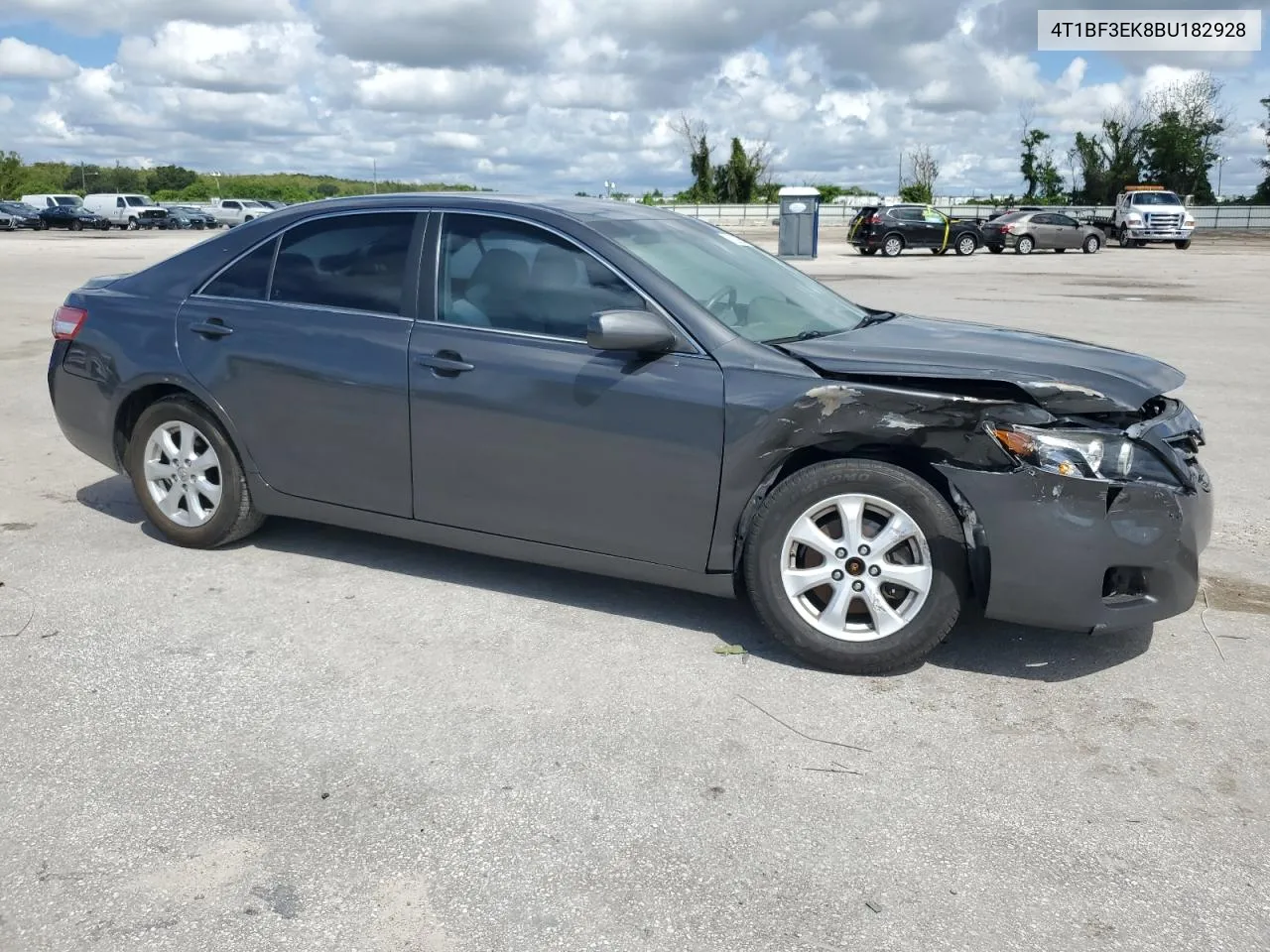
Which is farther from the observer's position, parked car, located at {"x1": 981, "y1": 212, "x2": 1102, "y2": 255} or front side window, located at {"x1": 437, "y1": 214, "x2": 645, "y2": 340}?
parked car, located at {"x1": 981, "y1": 212, "x2": 1102, "y2": 255}

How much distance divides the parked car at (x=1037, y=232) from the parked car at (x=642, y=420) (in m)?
35.5

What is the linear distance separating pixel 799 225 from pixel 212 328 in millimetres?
30149

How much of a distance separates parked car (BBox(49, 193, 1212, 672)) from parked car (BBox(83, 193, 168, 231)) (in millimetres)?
60868

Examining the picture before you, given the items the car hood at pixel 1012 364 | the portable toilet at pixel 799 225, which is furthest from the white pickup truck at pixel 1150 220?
the car hood at pixel 1012 364

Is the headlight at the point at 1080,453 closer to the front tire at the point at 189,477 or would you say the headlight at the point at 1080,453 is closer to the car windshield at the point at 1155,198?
the front tire at the point at 189,477

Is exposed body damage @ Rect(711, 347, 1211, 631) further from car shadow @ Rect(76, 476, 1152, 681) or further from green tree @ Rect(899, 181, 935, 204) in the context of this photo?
green tree @ Rect(899, 181, 935, 204)

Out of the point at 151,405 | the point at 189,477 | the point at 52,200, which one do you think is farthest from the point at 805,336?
the point at 52,200

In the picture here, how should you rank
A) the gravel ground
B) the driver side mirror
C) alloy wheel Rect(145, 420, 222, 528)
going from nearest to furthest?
the gravel ground
the driver side mirror
alloy wheel Rect(145, 420, 222, 528)

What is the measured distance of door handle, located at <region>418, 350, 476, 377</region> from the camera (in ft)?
14.8

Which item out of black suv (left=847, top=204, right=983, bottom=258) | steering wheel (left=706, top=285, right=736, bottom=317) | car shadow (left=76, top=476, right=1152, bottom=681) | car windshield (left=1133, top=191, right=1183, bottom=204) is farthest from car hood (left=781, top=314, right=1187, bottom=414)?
car windshield (left=1133, top=191, right=1183, bottom=204)

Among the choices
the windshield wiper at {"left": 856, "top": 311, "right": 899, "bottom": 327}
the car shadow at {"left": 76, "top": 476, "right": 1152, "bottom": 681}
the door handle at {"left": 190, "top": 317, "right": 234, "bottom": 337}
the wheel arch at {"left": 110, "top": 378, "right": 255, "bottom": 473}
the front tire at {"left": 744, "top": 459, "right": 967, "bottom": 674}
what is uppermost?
the windshield wiper at {"left": 856, "top": 311, "right": 899, "bottom": 327}

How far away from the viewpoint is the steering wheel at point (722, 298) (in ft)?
14.4

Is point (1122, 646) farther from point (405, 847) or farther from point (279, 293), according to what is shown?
point (279, 293)

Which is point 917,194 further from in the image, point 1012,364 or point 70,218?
point 1012,364
